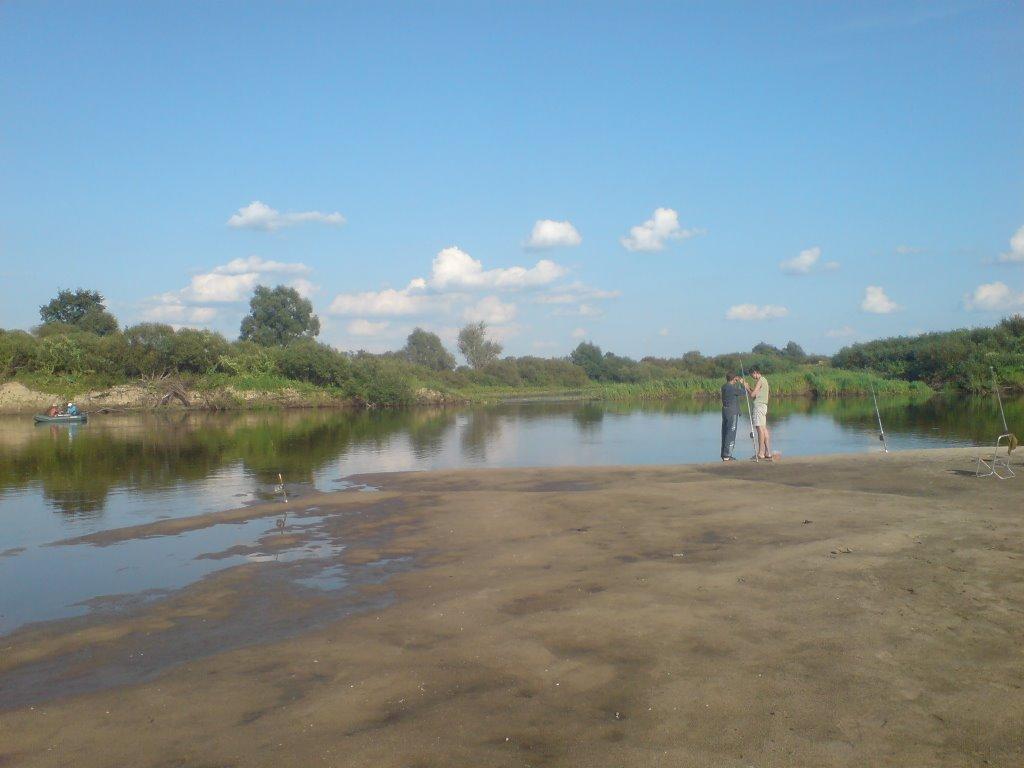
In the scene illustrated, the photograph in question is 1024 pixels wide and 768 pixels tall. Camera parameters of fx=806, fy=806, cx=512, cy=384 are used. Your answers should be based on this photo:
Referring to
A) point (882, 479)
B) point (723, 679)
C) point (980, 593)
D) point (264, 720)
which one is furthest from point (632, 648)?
point (882, 479)

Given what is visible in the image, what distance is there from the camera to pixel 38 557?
11281mm

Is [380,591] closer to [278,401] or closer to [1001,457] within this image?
[1001,457]

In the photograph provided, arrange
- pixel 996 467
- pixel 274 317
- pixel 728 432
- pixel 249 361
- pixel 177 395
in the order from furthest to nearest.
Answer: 1. pixel 274 317
2. pixel 249 361
3. pixel 177 395
4. pixel 728 432
5. pixel 996 467

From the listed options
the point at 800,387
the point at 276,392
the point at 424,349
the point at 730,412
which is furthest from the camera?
the point at 424,349

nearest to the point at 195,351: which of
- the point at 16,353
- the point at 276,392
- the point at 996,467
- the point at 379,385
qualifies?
the point at 276,392

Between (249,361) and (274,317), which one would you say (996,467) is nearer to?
(249,361)

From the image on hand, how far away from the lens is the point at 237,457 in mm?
25312

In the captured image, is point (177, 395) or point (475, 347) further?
point (475, 347)

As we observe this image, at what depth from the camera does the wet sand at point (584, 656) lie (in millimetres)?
4566

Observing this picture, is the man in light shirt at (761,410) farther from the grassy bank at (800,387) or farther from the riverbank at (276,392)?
the grassy bank at (800,387)

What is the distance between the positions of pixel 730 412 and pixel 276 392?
49.6 m

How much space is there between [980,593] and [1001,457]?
8900mm

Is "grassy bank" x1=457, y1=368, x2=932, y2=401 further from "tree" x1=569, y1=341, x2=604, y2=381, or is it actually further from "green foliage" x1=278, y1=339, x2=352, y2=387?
"tree" x1=569, y1=341, x2=604, y2=381

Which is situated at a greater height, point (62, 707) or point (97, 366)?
point (97, 366)
